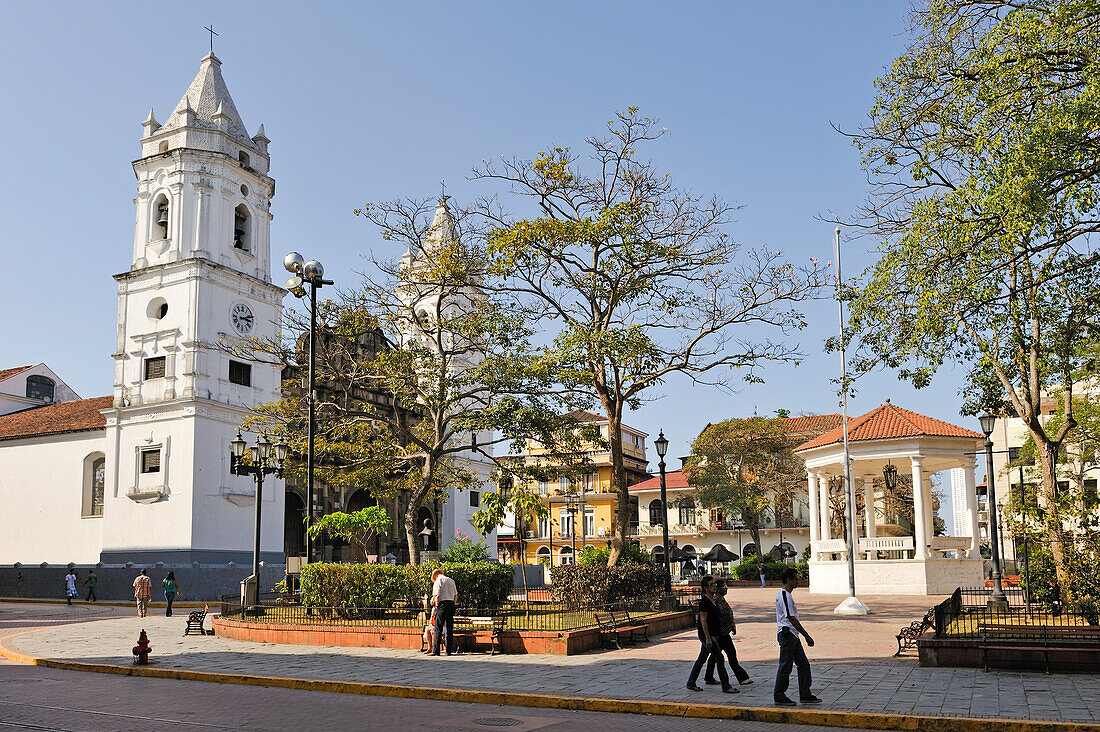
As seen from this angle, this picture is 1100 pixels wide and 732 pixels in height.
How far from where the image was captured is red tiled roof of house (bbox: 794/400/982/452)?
108 ft

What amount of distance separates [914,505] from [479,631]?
2313 centimetres

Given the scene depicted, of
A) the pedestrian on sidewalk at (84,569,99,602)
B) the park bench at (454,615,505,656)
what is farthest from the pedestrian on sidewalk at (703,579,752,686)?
the pedestrian on sidewalk at (84,569,99,602)

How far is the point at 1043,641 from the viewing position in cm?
1272

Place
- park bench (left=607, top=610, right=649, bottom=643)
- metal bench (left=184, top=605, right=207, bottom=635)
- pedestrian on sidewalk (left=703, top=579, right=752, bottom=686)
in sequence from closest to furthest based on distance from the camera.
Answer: pedestrian on sidewalk (left=703, top=579, right=752, bottom=686), park bench (left=607, top=610, right=649, bottom=643), metal bench (left=184, top=605, right=207, bottom=635)


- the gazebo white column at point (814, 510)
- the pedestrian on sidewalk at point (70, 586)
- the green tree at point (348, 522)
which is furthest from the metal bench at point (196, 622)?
the gazebo white column at point (814, 510)

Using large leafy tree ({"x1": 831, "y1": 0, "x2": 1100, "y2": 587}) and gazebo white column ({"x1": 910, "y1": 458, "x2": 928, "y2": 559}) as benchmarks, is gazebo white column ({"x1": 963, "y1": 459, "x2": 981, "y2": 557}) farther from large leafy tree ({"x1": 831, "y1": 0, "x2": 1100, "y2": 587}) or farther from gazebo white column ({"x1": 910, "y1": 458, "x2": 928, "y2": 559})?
large leafy tree ({"x1": 831, "y1": 0, "x2": 1100, "y2": 587})

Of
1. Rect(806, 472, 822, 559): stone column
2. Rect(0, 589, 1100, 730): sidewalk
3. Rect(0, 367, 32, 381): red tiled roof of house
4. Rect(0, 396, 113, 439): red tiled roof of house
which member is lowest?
Rect(0, 589, 1100, 730): sidewalk

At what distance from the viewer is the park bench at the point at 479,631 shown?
1591 cm

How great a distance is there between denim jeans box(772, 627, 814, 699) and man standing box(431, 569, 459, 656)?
22.1 ft

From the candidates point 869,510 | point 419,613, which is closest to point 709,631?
point 419,613

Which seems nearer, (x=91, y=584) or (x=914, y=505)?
(x=914, y=505)

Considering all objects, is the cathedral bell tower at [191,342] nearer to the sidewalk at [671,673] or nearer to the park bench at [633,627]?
the sidewalk at [671,673]

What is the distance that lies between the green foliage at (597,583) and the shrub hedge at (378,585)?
64.3 inches

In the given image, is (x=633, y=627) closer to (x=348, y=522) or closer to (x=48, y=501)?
(x=348, y=522)
